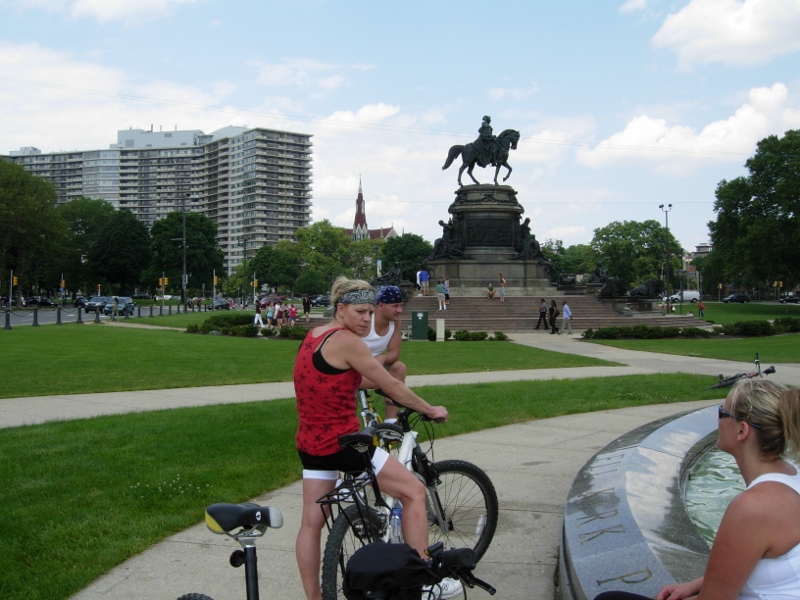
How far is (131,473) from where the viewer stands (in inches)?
287

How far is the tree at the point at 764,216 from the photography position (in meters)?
59.3

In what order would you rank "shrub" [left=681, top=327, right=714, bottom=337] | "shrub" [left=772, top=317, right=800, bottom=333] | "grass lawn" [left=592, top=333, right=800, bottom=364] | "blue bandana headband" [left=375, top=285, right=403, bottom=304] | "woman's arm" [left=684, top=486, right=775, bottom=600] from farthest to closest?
"shrub" [left=772, top=317, right=800, bottom=333] → "shrub" [left=681, top=327, right=714, bottom=337] → "grass lawn" [left=592, top=333, right=800, bottom=364] → "blue bandana headband" [left=375, top=285, right=403, bottom=304] → "woman's arm" [left=684, top=486, right=775, bottom=600]

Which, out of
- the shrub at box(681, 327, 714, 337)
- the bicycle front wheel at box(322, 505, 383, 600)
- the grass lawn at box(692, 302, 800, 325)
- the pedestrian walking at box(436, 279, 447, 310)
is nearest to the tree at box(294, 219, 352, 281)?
the grass lawn at box(692, 302, 800, 325)

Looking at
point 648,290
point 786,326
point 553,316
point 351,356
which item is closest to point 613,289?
point 648,290

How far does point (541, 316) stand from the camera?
1361 inches

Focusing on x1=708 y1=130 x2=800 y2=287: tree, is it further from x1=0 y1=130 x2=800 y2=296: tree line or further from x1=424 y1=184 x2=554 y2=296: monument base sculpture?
x1=424 y1=184 x2=554 y2=296: monument base sculpture

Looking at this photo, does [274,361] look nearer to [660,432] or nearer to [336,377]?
[660,432]

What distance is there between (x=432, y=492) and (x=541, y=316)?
3054 cm

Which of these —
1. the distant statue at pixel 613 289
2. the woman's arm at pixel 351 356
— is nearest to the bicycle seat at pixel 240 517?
the woman's arm at pixel 351 356

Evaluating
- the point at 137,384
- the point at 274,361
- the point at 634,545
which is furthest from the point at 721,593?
the point at 274,361

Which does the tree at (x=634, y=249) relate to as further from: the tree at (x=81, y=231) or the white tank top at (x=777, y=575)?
the white tank top at (x=777, y=575)

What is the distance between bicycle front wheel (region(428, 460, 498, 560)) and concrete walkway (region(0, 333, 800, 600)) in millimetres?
208

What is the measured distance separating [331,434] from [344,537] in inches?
19.6

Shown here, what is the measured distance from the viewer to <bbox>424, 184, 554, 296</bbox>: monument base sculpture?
41688 mm
